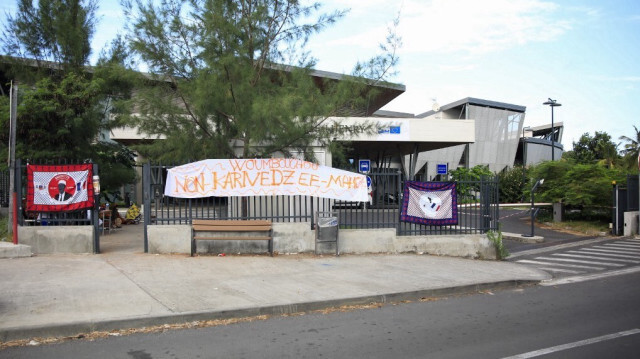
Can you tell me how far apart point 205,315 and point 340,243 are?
18.8 ft

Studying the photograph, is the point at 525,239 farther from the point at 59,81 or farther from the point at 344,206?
the point at 59,81

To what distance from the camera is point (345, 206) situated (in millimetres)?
12797

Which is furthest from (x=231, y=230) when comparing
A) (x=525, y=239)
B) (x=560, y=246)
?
(x=525, y=239)

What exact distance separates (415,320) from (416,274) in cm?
306

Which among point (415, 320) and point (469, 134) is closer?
point (415, 320)

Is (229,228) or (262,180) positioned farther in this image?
(262,180)

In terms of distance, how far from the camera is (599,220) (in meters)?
23.8

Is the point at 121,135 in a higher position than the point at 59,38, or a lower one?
lower

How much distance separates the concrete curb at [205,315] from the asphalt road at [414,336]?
10.2 inches

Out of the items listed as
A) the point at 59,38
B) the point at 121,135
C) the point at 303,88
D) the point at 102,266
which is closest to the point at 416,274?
the point at 303,88

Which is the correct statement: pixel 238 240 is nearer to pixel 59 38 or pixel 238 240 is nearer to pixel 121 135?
pixel 59 38

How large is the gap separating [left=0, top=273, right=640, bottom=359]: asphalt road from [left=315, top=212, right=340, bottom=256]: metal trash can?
396 cm

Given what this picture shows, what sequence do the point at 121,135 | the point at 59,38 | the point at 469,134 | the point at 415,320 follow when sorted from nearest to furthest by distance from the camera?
the point at 415,320, the point at 59,38, the point at 121,135, the point at 469,134

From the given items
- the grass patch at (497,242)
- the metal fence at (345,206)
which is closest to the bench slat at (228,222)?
the metal fence at (345,206)
